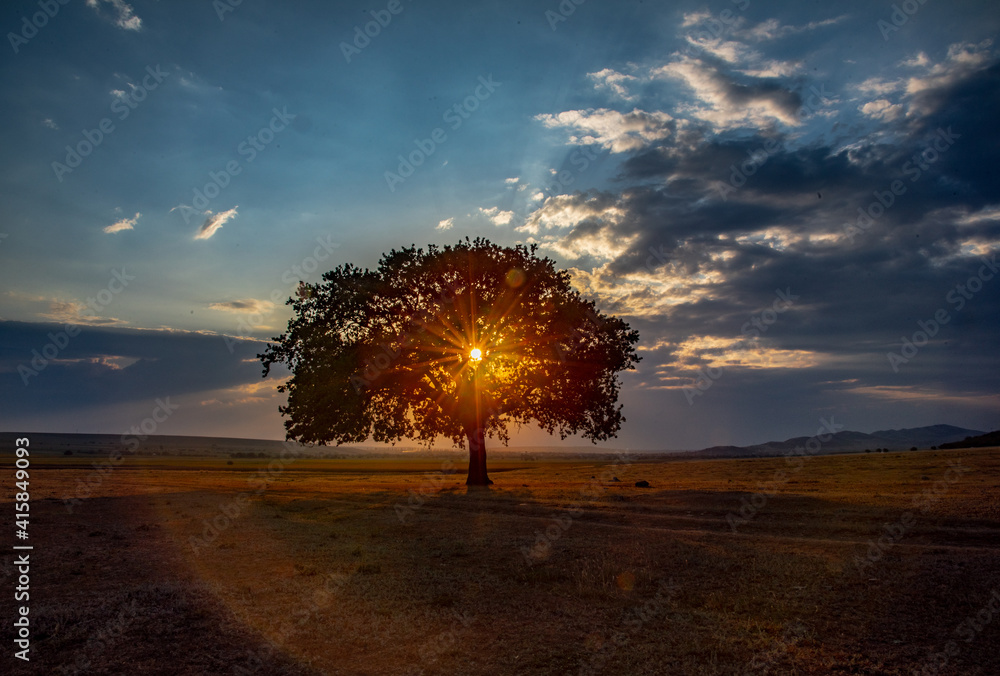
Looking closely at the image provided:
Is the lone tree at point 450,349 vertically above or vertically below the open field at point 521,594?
above

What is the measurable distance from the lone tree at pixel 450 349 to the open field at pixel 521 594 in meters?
15.0

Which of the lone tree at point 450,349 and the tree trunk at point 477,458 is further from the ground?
the lone tree at point 450,349

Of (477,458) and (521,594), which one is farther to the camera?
(477,458)

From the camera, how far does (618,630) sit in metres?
9.68

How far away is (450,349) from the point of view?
35406mm

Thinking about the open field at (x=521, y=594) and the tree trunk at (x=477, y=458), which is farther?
the tree trunk at (x=477, y=458)

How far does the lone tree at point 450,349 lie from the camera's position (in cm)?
3578

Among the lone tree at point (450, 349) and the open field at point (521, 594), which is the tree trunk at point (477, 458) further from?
the open field at point (521, 594)

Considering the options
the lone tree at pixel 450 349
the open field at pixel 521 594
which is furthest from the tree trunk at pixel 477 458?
the open field at pixel 521 594

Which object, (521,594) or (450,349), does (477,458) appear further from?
(521,594)

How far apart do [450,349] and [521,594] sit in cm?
2436

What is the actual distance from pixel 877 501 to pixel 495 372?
71.3ft

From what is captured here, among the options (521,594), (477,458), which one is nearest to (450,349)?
(477,458)

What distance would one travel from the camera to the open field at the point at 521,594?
8492 millimetres
